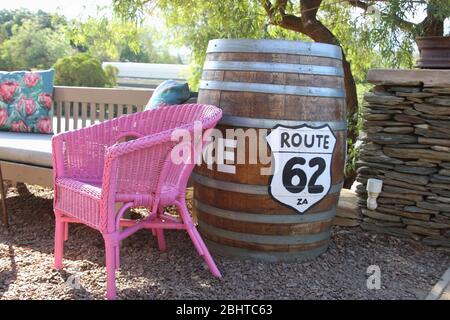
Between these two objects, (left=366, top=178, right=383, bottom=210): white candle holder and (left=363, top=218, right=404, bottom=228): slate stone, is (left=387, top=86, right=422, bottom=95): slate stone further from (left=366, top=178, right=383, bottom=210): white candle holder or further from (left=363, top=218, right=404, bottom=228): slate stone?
(left=363, top=218, right=404, bottom=228): slate stone

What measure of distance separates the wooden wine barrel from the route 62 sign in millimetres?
29

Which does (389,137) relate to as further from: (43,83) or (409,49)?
(43,83)

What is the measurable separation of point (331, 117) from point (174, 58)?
88.7 ft

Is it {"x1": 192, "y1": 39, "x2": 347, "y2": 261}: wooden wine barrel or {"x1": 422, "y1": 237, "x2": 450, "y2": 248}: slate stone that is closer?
{"x1": 192, "y1": 39, "x2": 347, "y2": 261}: wooden wine barrel

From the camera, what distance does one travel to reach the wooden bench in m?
3.41

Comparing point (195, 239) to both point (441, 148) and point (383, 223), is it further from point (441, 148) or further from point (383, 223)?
point (441, 148)

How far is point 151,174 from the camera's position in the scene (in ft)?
8.17

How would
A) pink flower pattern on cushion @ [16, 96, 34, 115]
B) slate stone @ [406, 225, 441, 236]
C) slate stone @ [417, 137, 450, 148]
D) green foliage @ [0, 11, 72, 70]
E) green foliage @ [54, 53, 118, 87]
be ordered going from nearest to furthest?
slate stone @ [417, 137, 450, 148]
slate stone @ [406, 225, 441, 236]
pink flower pattern on cushion @ [16, 96, 34, 115]
green foliage @ [54, 53, 118, 87]
green foliage @ [0, 11, 72, 70]

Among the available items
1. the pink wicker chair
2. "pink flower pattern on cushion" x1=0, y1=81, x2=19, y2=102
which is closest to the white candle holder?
the pink wicker chair

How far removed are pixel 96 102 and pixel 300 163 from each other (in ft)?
6.74

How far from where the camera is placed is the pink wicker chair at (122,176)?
234 cm

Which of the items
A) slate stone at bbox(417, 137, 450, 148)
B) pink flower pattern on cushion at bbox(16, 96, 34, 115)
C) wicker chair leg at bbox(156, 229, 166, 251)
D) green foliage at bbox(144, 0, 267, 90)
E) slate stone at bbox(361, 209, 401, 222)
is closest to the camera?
wicker chair leg at bbox(156, 229, 166, 251)

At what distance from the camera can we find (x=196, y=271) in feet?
9.04

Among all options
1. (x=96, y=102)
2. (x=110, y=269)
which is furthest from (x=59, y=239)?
(x=96, y=102)
